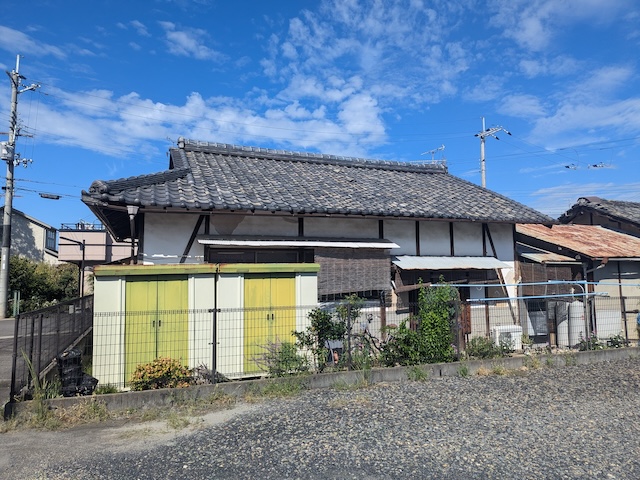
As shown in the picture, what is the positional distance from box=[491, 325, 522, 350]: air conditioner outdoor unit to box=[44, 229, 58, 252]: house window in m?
33.6

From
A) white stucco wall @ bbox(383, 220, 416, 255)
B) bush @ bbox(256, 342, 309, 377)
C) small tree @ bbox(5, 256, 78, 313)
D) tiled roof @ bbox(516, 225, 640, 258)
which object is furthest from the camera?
small tree @ bbox(5, 256, 78, 313)

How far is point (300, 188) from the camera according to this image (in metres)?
9.79

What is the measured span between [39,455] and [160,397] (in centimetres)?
167

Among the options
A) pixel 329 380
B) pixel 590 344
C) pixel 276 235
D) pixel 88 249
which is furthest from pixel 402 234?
pixel 88 249

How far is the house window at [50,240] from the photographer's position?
3180 centimetres

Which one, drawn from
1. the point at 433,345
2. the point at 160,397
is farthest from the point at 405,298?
the point at 160,397

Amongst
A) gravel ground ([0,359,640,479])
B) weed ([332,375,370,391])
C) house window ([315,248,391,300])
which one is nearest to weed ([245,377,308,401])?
A: gravel ground ([0,359,640,479])

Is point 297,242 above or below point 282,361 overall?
above

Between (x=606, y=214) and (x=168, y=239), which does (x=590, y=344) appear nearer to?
(x=606, y=214)

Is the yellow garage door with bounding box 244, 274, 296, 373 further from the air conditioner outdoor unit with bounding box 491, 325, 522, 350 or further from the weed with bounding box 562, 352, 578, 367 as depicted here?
A: the weed with bounding box 562, 352, 578, 367

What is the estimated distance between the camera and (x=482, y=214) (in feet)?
33.5

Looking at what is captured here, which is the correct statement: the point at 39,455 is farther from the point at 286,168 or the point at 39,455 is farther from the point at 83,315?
the point at 286,168

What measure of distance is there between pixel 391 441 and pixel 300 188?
21.3 ft

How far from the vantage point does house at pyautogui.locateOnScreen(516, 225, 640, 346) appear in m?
10.1
